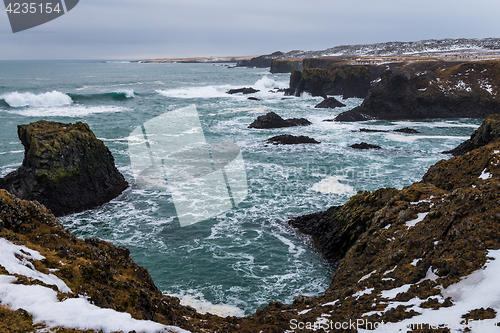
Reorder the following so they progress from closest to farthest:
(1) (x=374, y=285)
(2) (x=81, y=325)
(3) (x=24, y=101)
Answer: (2) (x=81, y=325), (1) (x=374, y=285), (3) (x=24, y=101)

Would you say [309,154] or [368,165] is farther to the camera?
[309,154]

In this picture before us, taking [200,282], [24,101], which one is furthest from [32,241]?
[24,101]

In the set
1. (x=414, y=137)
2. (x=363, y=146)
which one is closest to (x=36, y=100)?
(x=363, y=146)

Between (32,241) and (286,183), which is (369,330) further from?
(286,183)

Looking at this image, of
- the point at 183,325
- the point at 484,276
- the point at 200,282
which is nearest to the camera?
the point at 484,276

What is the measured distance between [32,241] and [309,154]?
87.5ft

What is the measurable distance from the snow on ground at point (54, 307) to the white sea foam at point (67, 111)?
52.6 m

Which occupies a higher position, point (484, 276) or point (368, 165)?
point (484, 276)

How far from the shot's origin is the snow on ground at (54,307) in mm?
5332

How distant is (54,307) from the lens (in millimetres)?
5551

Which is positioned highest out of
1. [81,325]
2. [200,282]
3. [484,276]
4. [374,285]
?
[81,325]

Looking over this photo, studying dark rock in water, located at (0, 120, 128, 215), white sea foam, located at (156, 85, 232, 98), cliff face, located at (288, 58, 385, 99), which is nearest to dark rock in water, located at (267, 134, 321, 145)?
dark rock in water, located at (0, 120, 128, 215)

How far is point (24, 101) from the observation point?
6316 centimetres

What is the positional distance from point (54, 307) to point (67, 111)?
60625 millimetres
